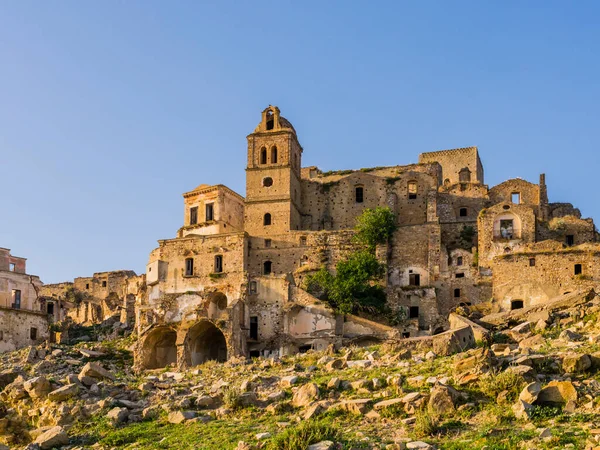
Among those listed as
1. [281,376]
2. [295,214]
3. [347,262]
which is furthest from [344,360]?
[295,214]

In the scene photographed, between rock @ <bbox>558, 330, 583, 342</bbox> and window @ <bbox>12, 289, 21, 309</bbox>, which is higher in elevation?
window @ <bbox>12, 289, 21, 309</bbox>

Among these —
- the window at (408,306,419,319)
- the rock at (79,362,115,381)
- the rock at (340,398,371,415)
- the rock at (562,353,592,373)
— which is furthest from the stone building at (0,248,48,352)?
the rock at (562,353,592,373)

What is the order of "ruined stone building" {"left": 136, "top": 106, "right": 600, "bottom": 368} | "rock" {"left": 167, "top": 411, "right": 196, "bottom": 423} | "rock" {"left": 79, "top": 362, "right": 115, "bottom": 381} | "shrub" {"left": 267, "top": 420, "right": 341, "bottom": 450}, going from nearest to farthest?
"shrub" {"left": 267, "top": 420, "right": 341, "bottom": 450}
"rock" {"left": 167, "top": 411, "right": 196, "bottom": 423}
"rock" {"left": 79, "top": 362, "right": 115, "bottom": 381}
"ruined stone building" {"left": 136, "top": 106, "right": 600, "bottom": 368}

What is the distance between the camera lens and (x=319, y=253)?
2111 inches

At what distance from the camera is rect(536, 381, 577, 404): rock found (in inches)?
843

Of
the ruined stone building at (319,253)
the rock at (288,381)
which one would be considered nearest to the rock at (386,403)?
the rock at (288,381)

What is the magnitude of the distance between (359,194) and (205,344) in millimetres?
17290

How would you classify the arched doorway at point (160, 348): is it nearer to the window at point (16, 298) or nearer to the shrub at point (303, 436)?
the window at point (16, 298)

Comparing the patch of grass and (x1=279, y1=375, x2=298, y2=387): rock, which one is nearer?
the patch of grass

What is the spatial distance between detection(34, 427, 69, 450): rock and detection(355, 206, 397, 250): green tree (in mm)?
30671

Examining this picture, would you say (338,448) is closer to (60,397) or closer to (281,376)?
(281,376)

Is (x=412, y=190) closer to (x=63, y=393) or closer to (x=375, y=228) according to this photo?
(x=375, y=228)

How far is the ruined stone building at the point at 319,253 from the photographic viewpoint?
47188 mm

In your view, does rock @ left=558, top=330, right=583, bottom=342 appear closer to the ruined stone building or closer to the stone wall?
the ruined stone building
